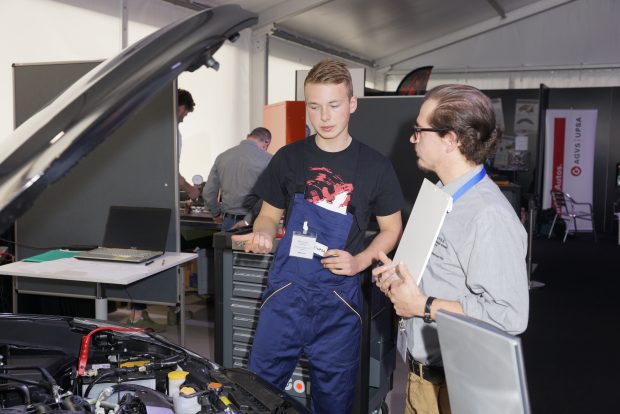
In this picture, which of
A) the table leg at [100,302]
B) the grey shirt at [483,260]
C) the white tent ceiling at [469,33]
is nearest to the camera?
the grey shirt at [483,260]

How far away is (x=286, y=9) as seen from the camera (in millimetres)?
8328

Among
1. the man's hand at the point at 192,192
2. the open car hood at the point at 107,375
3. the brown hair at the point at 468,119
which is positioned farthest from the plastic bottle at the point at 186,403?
the man's hand at the point at 192,192

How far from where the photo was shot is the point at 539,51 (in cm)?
1230

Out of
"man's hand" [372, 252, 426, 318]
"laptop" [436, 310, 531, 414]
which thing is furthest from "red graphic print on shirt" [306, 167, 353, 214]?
"laptop" [436, 310, 531, 414]

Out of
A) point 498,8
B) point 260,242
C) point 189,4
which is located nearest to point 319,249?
point 260,242

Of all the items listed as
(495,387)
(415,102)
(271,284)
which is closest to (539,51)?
(415,102)

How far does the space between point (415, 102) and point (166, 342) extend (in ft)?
8.47

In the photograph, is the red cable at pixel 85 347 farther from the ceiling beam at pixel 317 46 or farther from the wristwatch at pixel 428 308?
the ceiling beam at pixel 317 46

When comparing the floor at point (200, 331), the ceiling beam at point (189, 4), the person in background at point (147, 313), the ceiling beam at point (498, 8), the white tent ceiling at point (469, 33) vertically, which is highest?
the ceiling beam at point (498, 8)

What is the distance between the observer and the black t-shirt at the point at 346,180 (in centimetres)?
203

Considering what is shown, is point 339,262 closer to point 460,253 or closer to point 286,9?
point 460,253

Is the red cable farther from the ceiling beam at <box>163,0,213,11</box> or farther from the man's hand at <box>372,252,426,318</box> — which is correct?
the ceiling beam at <box>163,0,213,11</box>

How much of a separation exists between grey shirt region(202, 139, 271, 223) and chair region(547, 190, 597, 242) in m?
7.00

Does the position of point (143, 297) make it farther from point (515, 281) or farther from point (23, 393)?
point (515, 281)
